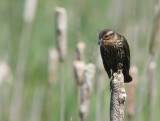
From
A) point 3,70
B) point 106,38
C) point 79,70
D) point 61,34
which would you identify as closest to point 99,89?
point 79,70

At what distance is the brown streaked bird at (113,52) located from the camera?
8.80ft

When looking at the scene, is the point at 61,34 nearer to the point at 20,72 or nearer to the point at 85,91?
the point at 85,91

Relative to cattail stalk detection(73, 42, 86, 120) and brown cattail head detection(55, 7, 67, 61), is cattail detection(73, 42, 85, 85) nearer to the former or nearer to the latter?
cattail stalk detection(73, 42, 86, 120)

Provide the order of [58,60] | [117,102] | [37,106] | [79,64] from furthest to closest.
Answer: [37,106] < [58,60] < [79,64] < [117,102]

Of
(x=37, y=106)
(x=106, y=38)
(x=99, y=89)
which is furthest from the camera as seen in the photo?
(x=37, y=106)

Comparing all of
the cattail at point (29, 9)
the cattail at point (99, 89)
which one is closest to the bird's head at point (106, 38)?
the cattail at point (99, 89)

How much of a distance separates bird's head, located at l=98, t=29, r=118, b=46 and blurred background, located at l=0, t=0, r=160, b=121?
24 cm

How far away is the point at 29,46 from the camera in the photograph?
4086mm

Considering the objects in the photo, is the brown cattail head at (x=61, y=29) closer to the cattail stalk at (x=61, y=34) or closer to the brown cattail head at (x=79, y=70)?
the cattail stalk at (x=61, y=34)

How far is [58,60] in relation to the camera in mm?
3475

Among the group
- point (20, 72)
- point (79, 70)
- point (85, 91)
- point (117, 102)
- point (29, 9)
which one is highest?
point (29, 9)

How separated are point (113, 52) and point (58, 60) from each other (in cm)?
75

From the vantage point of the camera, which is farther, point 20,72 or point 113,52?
point 20,72

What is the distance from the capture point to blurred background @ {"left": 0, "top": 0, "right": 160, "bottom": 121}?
3.28m
